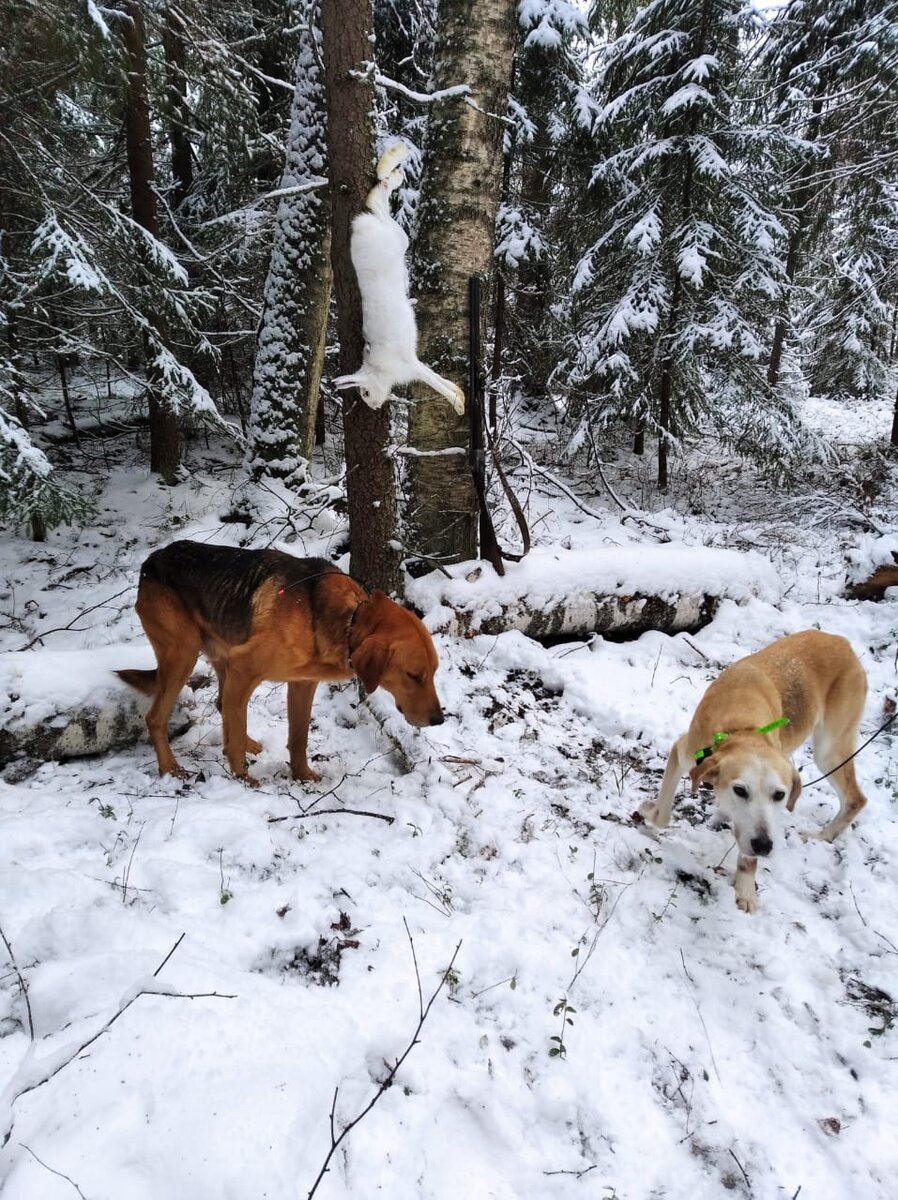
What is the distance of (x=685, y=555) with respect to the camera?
235 inches

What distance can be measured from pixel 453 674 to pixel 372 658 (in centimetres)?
152

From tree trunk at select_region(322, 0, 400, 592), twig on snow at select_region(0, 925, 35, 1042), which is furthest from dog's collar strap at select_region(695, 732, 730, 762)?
twig on snow at select_region(0, 925, 35, 1042)

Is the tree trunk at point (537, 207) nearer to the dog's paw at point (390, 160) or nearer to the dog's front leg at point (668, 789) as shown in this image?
the dog's paw at point (390, 160)

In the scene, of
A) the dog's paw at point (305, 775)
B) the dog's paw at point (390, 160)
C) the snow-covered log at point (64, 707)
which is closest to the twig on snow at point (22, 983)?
the snow-covered log at point (64, 707)

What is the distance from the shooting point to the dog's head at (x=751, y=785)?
2.75 meters

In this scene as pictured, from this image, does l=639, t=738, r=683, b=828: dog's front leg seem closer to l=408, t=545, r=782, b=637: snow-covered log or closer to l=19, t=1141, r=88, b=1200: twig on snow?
l=408, t=545, r=782, b=637: snow-covered log

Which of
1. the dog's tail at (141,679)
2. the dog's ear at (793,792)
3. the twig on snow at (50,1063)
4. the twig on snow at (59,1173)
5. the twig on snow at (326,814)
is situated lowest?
the twig on snow at (326,814)

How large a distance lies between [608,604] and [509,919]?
3.35 metres

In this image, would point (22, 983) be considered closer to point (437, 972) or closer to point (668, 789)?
point (437, 972)

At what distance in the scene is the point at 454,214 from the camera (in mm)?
4895

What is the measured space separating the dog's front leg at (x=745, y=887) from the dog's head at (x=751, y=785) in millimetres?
159

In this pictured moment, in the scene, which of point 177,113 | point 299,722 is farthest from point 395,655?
point 177,113

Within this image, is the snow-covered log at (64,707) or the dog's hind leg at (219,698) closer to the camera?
the snow-covered log at (64,707)

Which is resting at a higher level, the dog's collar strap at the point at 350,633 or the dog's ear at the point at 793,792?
the dog's collar strap at the point at 350,633
